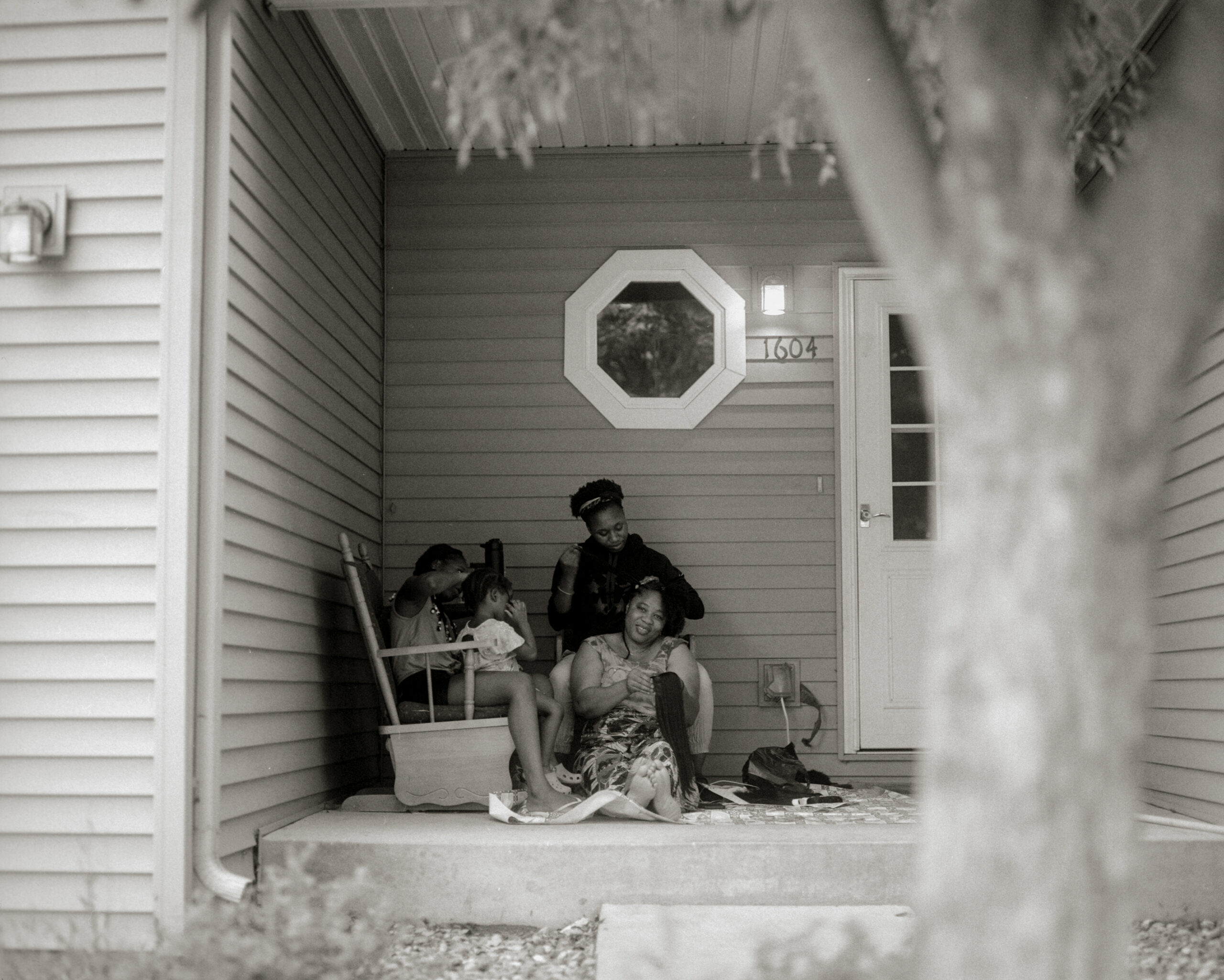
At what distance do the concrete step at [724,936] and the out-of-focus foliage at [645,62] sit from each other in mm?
1515

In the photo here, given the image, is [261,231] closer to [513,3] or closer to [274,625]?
[274,625]

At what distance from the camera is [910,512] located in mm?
5730

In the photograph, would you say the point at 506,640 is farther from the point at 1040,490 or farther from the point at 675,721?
the point at 1040,490

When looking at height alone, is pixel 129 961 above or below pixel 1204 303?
below

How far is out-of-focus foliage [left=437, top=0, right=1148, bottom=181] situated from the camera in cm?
234

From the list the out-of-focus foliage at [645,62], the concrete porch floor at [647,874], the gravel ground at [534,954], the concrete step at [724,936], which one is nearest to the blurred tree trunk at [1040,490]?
the out-of-focus foliage at [645,62]

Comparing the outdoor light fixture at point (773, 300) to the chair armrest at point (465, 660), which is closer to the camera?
the chair armrest at point (465, 660)

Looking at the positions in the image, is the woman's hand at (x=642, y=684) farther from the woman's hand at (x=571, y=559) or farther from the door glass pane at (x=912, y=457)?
the door glass pane at (x=912, y=457)

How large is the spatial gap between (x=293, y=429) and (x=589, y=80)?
169cm

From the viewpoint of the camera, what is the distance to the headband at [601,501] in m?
5.41

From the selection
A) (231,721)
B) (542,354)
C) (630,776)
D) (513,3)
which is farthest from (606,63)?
(542,354)

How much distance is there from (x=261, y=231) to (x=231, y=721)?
1446 millimetres

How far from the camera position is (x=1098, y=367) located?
67.3 inches

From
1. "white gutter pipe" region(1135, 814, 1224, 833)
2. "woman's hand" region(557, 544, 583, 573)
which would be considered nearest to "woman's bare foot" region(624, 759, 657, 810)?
"woman's hand" region(557, 544, 583, 573)
